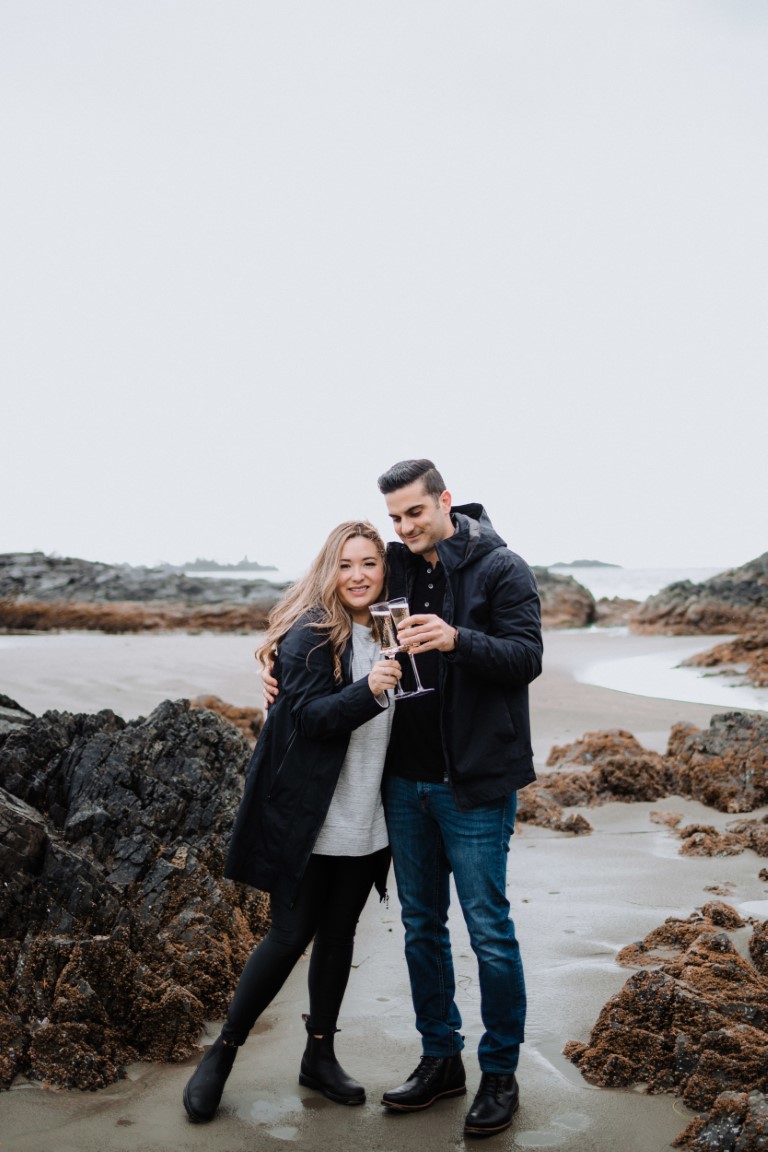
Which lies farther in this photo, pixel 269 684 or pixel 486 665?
pixel 269 684

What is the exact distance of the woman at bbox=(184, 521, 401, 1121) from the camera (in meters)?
3.25

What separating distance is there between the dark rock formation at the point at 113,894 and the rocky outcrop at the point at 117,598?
812 inches

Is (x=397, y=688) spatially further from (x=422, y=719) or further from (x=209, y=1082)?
(x=209, y=1082)

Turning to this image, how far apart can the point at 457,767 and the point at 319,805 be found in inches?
18.9

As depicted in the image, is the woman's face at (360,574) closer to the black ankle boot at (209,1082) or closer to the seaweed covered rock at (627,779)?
the black ankle boot at (209,1082)

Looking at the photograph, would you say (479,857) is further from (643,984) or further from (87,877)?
(87,877)

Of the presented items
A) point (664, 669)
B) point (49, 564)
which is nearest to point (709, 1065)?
point (664, 669)

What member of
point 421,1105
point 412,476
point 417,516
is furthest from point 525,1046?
point 412,476

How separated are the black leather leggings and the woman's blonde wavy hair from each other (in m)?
0.71

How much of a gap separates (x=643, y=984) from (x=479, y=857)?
828mm

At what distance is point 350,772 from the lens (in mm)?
3396

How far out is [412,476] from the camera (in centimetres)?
340

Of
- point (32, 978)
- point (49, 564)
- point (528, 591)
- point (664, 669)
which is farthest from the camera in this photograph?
point (49, 564)

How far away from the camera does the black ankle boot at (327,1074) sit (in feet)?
10.8
